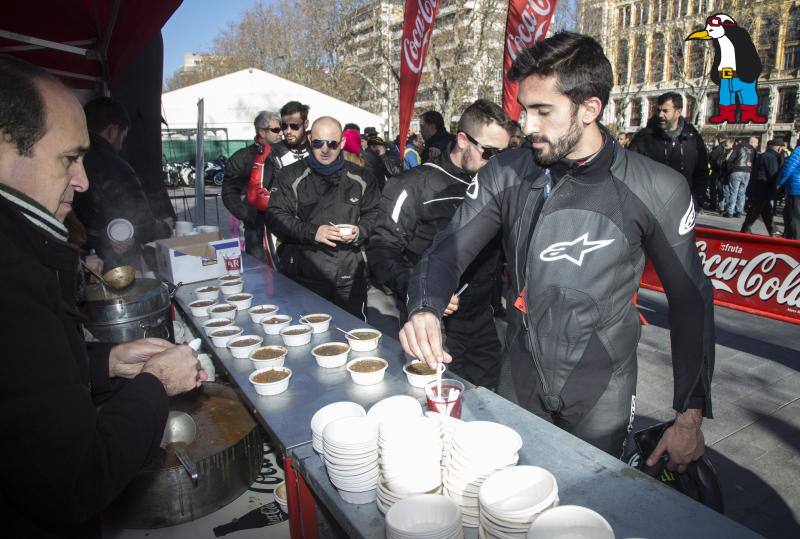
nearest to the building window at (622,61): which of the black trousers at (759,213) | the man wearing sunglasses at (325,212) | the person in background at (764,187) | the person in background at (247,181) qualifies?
the person in background at (764,187)

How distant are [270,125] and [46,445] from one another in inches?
206

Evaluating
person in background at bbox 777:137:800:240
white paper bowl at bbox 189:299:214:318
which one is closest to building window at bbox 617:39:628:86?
person in background at bbox 777:137:800:240

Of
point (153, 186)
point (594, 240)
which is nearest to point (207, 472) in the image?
point (594, 240)

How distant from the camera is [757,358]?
15.8 ft

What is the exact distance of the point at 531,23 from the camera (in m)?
6.08

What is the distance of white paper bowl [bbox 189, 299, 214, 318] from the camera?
9.77 ft

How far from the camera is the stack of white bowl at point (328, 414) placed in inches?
62.7

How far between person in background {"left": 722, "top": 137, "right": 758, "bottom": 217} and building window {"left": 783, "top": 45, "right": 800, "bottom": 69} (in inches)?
1285

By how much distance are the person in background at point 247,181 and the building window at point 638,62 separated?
4530 cm

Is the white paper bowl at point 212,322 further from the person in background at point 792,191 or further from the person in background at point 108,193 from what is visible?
the person in background at point 792,191

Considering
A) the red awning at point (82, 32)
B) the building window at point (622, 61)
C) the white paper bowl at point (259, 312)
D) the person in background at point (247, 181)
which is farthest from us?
the building window at point (622, 61)

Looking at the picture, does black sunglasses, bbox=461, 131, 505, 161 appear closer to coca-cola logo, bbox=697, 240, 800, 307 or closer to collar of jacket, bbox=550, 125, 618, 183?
collar of jacket, bbox=550, 125, 618, 183

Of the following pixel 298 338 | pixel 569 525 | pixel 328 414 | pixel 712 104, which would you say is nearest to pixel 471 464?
pixel 569 525

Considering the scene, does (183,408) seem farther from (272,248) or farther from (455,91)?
(455,91)
